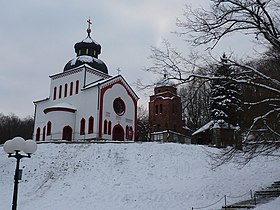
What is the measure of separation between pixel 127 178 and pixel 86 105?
51.1 ft

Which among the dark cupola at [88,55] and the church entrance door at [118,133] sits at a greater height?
the dark cupola at [88,55]

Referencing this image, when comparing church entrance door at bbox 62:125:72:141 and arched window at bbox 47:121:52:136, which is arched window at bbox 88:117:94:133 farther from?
arched window at bbox 47:121:52:136

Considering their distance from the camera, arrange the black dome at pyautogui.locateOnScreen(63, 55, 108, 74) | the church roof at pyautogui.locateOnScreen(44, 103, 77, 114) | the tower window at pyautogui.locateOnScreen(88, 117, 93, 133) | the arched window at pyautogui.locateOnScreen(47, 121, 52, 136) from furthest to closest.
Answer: the black dome at pyautogui.locateOnScreen(63, 55, 108, 74) < the church roof at pyautogui.locateOnScreen(44, 103, 77, 114) < the arched window at pyautogui.locateOnScreen(47, 121, 52, 136) < the tower window at pyautogui.locateOnScreen(88, 117, 93, 133)

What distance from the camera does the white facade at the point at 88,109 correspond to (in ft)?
113

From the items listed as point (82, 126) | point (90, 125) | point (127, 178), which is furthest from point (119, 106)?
point (127, 178)

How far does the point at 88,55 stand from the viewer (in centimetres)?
4084

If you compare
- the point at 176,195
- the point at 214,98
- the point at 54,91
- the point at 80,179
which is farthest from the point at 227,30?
the point at 54,91

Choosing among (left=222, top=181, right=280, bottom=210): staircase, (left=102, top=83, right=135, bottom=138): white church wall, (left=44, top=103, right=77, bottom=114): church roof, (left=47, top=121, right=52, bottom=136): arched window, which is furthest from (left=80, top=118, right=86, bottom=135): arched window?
(left=222, top=181, right=280, bottom=210): staircase

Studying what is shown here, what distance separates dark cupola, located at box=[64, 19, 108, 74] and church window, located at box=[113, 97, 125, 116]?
15.4 ft

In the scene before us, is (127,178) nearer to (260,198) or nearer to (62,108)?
(260,198)

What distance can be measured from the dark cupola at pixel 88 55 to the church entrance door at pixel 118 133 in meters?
Result: 7.21

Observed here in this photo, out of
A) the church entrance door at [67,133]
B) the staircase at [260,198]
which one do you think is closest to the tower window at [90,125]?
the church entrance door at [67,133]

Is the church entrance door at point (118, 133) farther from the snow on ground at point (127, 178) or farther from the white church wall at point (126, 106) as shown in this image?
the snow on ground at point (127, 178)

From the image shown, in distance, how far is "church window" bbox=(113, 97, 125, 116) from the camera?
119 feet
